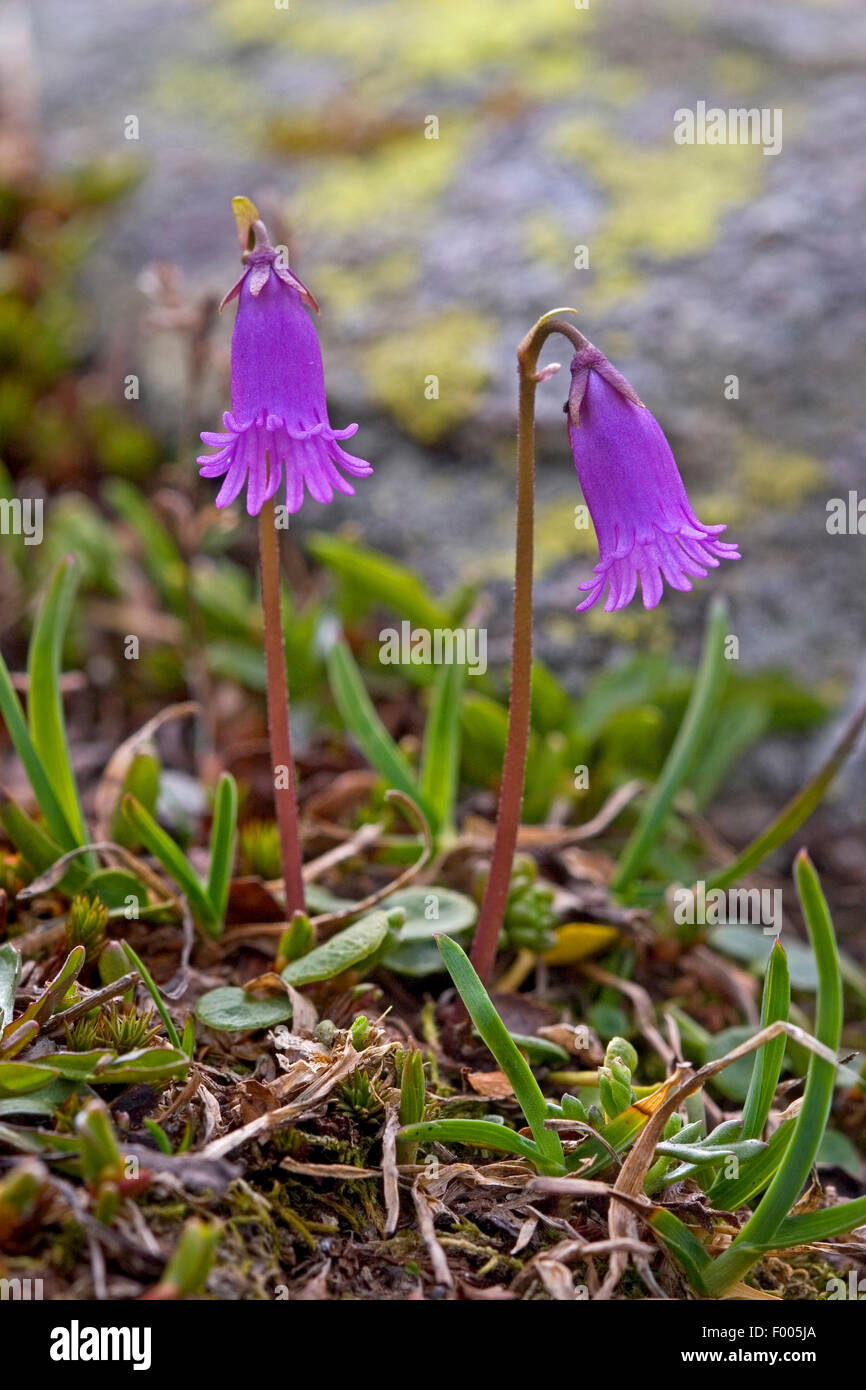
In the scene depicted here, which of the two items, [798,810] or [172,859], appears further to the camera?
[798,810]

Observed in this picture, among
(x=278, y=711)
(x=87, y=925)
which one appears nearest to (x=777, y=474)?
(x=278, y=711)

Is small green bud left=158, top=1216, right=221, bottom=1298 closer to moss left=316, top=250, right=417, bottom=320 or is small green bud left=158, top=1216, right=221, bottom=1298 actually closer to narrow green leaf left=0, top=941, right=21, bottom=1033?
narrow green leaf left=0, top=941, right=21, bottom=1033

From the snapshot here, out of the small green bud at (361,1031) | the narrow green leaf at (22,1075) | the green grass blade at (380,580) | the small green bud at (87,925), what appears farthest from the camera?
the green grass blade at (380,580)

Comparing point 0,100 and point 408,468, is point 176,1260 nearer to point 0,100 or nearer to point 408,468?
point 408,468

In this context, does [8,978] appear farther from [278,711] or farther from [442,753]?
[442,753]

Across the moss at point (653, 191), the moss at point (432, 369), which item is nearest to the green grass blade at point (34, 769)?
the moss at point (432, 369)

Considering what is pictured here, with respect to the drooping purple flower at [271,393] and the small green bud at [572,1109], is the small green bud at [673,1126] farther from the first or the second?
the drooping purple flower at [271,393]

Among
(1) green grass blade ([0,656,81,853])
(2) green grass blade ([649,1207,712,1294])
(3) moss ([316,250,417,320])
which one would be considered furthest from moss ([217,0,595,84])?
(2) green grass blade ([649,1207,712,1294])
